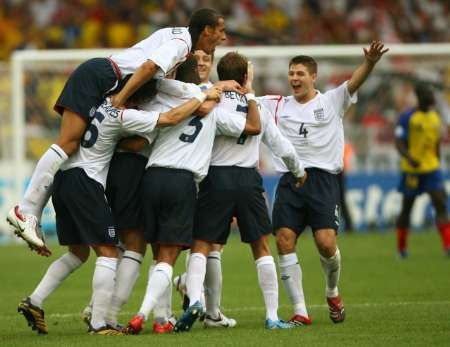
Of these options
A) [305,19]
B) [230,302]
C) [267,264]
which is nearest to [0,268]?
[230,302]

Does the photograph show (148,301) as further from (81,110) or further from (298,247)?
(298,247)

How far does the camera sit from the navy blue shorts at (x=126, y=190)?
9.38 meters

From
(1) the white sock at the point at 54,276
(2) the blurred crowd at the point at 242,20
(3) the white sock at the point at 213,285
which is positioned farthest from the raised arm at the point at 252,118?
(2) the blurred crowd at the point at 242,20

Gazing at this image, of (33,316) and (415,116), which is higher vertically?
(415,116)

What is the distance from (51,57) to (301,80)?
1137cm

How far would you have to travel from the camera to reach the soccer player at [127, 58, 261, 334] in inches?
359

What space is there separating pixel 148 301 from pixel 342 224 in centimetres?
1386

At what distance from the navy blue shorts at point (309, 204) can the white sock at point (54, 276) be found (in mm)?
1866

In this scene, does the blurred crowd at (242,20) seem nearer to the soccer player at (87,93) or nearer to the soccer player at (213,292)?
the soccer player at (213,292)

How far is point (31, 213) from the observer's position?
927 centimetres

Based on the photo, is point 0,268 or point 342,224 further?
point 342,224

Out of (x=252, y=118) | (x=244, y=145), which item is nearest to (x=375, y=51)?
(x=252, y=118)

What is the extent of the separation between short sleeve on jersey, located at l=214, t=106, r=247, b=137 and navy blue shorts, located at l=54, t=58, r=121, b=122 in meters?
0.85

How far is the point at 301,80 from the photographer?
10.4 m
